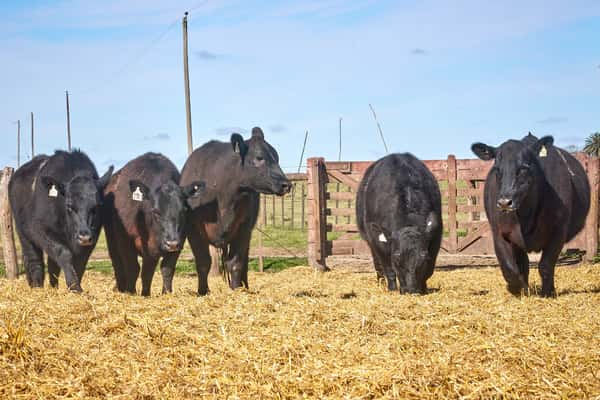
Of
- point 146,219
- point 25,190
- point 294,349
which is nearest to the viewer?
point 294,349

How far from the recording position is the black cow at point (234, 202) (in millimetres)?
10039

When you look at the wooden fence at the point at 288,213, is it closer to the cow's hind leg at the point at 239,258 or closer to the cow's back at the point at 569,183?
the cow's hind leg at the point at 239,258

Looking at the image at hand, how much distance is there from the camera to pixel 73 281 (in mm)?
9266

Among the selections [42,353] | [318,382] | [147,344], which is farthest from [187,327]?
[318,382]

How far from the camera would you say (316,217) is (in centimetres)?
1534

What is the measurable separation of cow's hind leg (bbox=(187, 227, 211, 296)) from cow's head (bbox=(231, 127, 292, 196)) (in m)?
0.93

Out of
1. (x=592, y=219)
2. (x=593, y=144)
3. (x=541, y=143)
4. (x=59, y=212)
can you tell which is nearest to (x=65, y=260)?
(x=59, y=212)

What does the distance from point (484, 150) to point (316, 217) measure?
6.28 meters

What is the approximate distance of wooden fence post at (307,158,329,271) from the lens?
15289 millimetres

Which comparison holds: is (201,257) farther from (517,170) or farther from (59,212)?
(517,170)

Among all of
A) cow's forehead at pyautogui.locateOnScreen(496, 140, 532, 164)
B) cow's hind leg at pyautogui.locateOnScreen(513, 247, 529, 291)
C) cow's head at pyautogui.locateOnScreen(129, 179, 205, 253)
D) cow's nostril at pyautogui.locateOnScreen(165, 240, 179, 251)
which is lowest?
cow's hind leg at pyautogui.locateOnScreen(513, 247, 529, 291)

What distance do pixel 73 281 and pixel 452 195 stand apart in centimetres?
831

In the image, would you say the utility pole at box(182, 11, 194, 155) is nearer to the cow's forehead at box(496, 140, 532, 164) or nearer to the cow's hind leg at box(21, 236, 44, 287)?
the cow's hind leg at box(21, 236, 44, 287)

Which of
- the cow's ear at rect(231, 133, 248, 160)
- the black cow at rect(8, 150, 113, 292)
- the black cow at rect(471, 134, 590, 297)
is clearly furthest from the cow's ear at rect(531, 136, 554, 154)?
the black cow at rect(8, 150, 113, 292)
